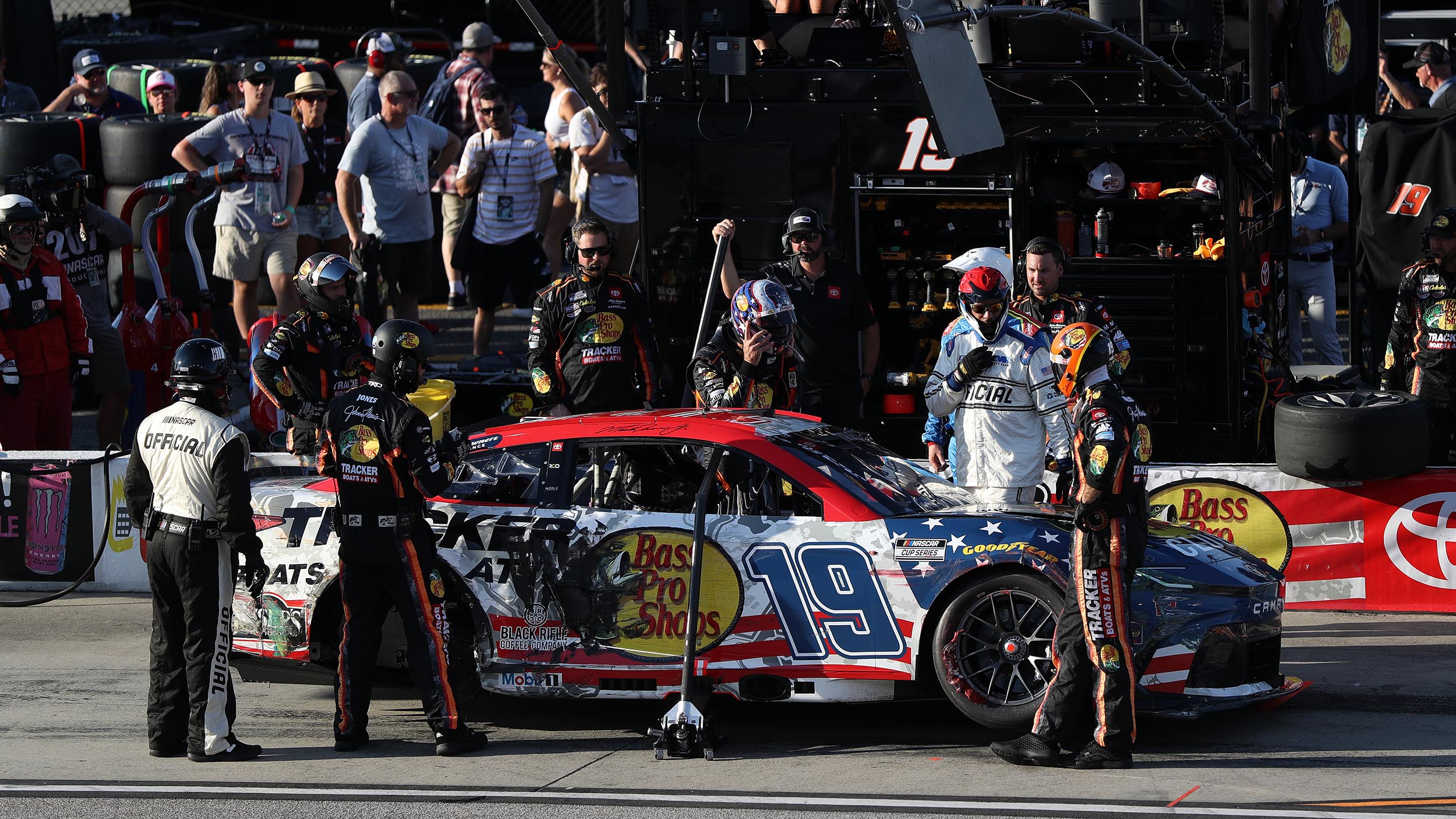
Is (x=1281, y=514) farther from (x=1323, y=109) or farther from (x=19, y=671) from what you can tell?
(x=19, y=671)

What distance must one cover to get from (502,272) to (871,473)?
7.49 metres

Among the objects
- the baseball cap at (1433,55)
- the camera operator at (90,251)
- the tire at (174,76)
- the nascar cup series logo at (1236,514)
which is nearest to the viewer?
the nascar cup series logo at (1236,514)

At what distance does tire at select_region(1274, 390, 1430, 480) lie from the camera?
1001 cm

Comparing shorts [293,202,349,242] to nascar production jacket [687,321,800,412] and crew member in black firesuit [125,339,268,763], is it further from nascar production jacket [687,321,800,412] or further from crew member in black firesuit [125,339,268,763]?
crew member in black firesuit [125,339,268,763]

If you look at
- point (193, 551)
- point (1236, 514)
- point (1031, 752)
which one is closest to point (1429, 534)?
point (1236, 514)

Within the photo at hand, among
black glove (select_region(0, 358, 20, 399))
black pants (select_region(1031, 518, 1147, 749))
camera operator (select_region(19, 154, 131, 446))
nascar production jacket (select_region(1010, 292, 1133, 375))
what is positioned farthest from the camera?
camera operator (select_region(19, 154, 131, 446))

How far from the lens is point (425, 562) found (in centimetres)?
797

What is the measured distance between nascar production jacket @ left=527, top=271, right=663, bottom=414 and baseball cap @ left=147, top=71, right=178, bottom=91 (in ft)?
21.8

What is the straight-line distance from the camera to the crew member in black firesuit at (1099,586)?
290 inches

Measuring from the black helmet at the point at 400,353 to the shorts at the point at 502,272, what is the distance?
679 cm

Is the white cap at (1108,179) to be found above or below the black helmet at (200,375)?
above

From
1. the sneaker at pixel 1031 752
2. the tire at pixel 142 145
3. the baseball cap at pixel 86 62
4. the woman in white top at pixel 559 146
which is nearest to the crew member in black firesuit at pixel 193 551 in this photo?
the sneaker at pixel 1031 752

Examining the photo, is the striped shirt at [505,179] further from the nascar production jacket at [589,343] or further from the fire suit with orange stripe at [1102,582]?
the fire suit with orange stripe at [1102,582]

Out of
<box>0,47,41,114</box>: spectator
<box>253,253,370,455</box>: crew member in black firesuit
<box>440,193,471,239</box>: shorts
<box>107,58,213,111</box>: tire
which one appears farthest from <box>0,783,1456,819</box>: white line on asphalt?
<box>107,58,213,111</box>: tire
